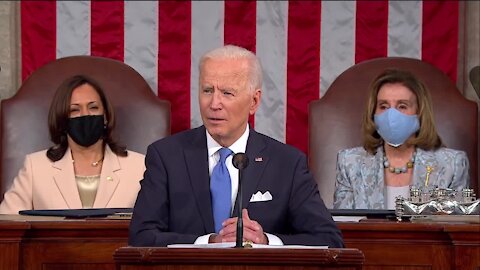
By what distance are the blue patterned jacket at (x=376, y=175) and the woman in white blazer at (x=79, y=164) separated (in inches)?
40.8

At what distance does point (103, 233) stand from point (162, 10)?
102 inches

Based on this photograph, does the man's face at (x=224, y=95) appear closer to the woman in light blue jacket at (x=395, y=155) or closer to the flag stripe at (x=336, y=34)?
the woman in light blue jacket at (x=395, y=155)

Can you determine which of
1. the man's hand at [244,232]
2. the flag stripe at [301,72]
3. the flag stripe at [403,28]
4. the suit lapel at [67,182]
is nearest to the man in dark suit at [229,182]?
the man's hand at [244,232]

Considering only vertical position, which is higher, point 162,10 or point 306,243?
point 162,10

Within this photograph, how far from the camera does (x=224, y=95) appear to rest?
386cm

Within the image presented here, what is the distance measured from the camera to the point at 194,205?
151 inches

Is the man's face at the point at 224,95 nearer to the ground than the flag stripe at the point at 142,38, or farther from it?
nearer to the ground

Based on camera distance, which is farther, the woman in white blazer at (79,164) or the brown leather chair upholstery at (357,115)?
the brown leather chair upholstery at (357,115)

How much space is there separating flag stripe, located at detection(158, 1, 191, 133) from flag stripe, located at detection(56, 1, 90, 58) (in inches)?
17.5

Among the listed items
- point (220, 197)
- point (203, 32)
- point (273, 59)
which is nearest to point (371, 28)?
Result: point (273, 59)

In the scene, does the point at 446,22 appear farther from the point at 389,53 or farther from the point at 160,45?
the point at 160,45

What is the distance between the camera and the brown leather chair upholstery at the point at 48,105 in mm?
6418

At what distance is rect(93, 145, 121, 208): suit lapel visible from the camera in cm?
563

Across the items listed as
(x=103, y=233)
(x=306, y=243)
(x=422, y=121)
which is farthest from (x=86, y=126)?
(x=306, y=243)
